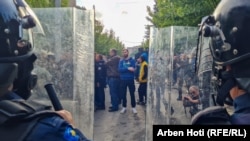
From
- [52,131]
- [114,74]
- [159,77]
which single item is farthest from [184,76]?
[52,131]

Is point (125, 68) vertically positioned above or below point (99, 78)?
above

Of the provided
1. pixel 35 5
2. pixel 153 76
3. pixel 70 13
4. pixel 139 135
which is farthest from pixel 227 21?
pixel 35 5

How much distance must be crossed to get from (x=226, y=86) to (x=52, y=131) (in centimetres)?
99

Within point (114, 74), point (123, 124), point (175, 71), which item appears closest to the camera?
point (175, 71)

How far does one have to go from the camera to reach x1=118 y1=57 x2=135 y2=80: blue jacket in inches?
380

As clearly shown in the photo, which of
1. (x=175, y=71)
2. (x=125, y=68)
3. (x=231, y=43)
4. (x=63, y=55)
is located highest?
(x=231, y=43)

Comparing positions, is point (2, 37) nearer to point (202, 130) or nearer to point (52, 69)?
point (202, 130)

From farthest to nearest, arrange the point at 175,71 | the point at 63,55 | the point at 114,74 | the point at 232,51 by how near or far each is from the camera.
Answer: the point at 114,74
the point at 175,71
the point at 63,55
the point at 232,51

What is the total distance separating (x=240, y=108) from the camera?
1.95 metres

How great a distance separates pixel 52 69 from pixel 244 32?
3.74 meters

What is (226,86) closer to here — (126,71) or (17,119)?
(17,119)

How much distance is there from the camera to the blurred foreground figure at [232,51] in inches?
80.8

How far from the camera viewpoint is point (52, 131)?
157 cm

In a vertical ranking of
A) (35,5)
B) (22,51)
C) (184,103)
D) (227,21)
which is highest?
(35,5)
